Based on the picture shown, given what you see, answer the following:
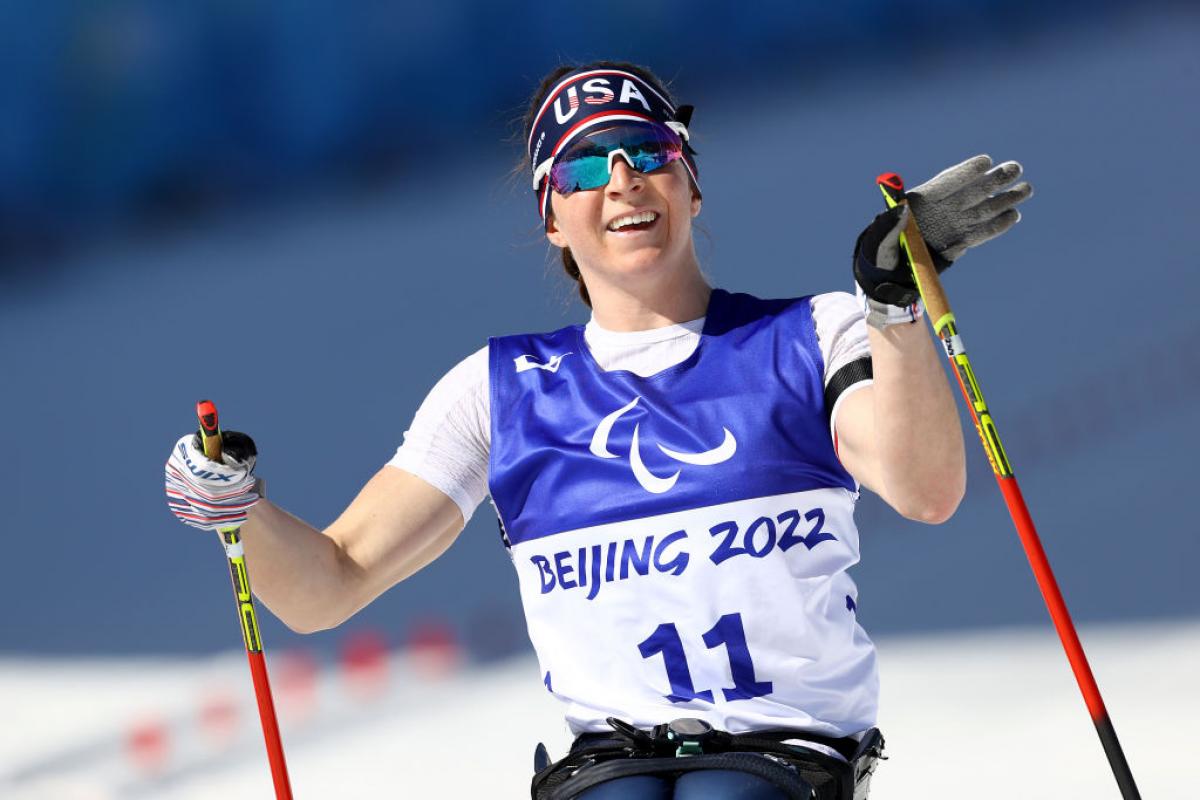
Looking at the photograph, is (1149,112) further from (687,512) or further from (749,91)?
(687,512)

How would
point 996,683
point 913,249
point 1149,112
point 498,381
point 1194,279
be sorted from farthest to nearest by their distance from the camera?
point 1149,112 < point 1194,279 < point 996,683 < point 498,381 < point 913,249

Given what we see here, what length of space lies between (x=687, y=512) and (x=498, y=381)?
37 centimetres

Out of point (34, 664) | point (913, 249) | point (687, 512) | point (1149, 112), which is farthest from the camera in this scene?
point (1149, 112)

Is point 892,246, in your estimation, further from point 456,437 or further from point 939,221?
point 456,437

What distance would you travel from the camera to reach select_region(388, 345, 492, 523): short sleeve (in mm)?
2166

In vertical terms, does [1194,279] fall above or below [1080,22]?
below

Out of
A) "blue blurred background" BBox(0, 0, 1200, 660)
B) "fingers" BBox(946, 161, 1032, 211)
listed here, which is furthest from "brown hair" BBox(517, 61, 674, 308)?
"blue blurred background" BBox(0, 0, 1200, 660)

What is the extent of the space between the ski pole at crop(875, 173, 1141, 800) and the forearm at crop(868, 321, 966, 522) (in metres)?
0.05

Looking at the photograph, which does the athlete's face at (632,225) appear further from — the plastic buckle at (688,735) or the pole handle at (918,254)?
the plastic buckle at (688,735)

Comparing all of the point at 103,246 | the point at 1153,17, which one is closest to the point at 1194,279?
the point at 1153,17

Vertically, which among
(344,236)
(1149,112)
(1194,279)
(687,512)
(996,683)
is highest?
(344,236)

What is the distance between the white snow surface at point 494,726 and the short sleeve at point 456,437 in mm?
1273

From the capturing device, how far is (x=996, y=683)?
347cm

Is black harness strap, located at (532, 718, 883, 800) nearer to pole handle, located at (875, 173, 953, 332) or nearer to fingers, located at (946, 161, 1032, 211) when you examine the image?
pole handle, located at (875, 173, 953, 332)
